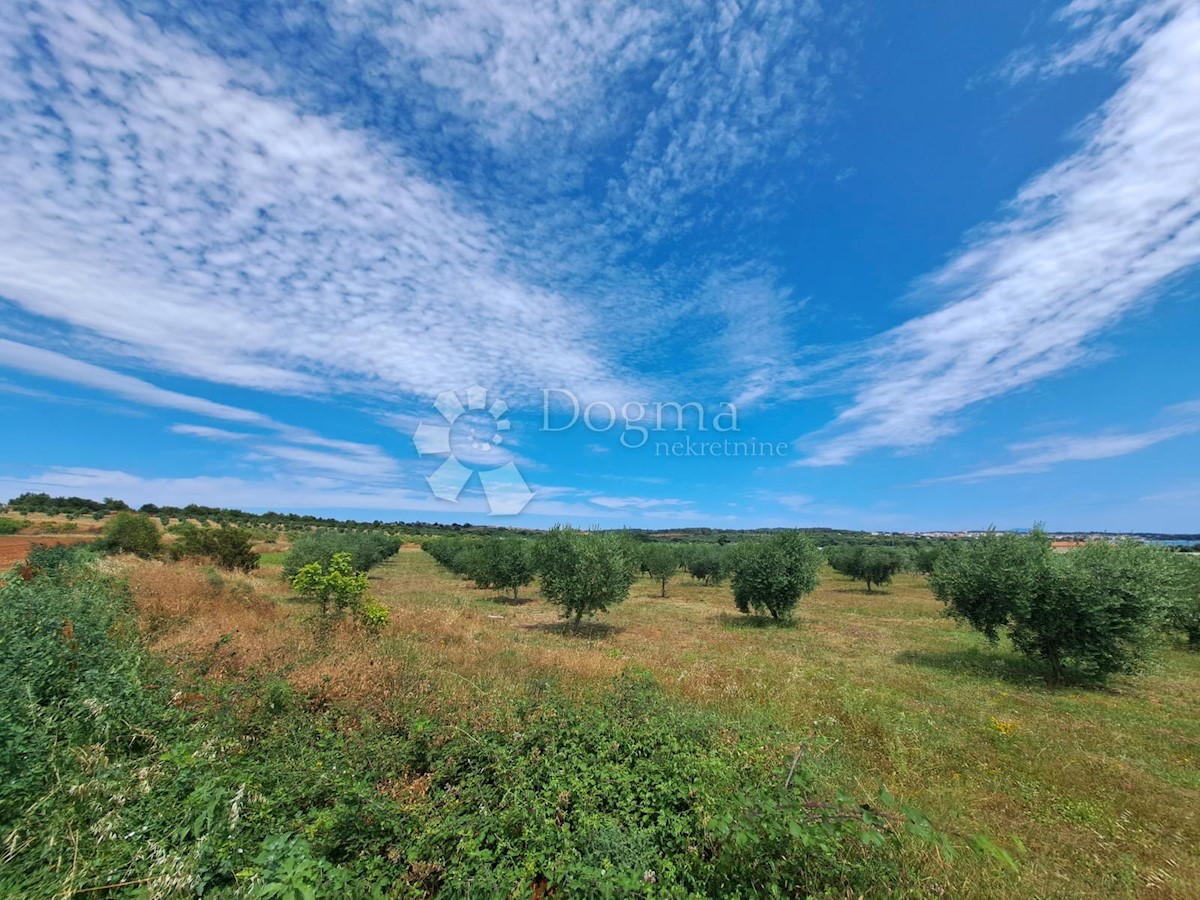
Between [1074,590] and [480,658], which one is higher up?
[1074,590]

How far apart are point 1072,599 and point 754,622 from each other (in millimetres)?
15398

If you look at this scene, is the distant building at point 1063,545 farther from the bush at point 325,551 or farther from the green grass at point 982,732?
the bush at point 325,551

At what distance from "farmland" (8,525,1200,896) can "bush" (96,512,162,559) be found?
15496 millimetres

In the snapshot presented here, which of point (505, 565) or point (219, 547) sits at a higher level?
point (219, 547)

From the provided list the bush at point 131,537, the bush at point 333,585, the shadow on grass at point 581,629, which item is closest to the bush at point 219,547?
the bush at point 131,537

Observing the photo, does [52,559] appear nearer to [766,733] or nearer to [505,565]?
[766,733]

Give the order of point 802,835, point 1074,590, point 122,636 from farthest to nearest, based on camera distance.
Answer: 1. point 1074,590
2. point 122,636
3. point 802,835

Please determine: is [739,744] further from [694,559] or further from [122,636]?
[694,559]

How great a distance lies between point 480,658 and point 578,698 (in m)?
3.53

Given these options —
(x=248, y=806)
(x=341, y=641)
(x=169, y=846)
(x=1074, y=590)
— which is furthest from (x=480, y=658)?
(x=1074, y=590)

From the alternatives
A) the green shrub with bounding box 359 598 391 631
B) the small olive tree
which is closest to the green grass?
the green shrub with bounding box 359 598 391 631

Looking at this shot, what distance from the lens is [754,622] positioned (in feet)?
91.7

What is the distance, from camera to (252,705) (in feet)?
19.7

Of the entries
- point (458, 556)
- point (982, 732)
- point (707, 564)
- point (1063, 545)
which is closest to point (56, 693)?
point (982, 732)
